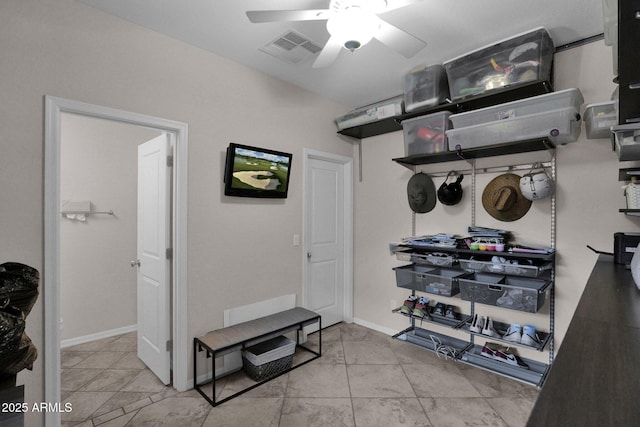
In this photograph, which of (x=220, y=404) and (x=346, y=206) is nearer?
(x=220, y=404)

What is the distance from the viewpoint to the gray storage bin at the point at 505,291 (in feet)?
7.22

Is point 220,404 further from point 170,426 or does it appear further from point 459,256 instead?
point 459,256

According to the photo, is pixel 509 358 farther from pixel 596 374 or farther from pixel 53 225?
pixel 53 225

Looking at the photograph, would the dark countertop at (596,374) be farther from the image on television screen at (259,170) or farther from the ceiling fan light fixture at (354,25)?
the image on television screen at (259,170)

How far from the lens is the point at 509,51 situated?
219 cm

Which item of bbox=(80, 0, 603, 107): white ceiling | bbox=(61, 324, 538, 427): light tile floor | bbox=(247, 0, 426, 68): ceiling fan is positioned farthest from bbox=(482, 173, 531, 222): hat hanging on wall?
bbox=(247, 0, 426, 68): ceiling fan

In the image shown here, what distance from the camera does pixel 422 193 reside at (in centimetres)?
307

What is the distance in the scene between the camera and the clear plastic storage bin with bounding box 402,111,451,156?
2.65 metres

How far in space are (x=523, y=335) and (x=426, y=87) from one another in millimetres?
2120

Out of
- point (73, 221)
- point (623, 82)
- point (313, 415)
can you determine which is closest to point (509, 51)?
point (623, 82)

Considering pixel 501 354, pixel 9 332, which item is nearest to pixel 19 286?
pixel 9 332

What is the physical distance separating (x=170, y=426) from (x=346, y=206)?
261 centimetres

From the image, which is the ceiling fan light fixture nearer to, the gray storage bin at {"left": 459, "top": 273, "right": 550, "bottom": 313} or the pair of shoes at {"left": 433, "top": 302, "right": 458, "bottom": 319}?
the gray storage bin at {"left": 459, "top": 273, "right": 550, "bottom": 313}

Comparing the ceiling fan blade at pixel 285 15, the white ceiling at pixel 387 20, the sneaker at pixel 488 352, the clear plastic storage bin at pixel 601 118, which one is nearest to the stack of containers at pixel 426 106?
the white ceiling at pixel 387 20
